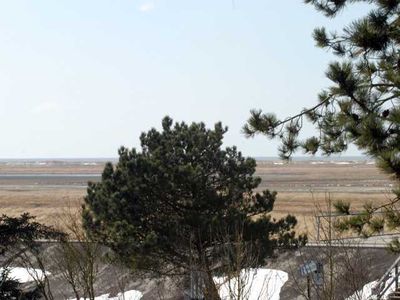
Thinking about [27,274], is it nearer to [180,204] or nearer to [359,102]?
[180,204]

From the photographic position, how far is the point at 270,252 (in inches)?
763

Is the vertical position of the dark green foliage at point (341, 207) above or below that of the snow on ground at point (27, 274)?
above

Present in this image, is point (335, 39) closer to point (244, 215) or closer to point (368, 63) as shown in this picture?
point (368, 63)

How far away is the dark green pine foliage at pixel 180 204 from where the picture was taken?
1859 cm

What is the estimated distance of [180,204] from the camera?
64.3 ft

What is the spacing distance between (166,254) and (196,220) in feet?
4.95

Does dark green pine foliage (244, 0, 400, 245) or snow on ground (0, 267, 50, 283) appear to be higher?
dark green pine foliage (244, 0, 400, 245)

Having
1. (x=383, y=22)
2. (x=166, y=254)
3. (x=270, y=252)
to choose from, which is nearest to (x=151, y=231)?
(x=166, y=254)

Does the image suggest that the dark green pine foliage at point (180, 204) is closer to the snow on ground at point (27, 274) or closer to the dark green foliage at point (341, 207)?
the snow on ground at point (27, 274)

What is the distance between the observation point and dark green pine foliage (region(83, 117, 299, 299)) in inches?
732

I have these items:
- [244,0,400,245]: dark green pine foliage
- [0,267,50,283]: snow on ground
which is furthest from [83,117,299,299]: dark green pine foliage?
[244,0,400,245]: dark green pine foliage

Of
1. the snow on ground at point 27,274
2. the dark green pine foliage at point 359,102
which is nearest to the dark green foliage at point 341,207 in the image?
the dark green pine foliage at point 359,102

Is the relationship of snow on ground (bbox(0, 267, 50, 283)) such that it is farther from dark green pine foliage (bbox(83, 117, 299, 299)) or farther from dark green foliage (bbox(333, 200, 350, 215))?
dark green foliage (bbox(333, 200, 350, 215))

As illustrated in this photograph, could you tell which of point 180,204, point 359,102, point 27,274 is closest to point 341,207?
point 359,102
